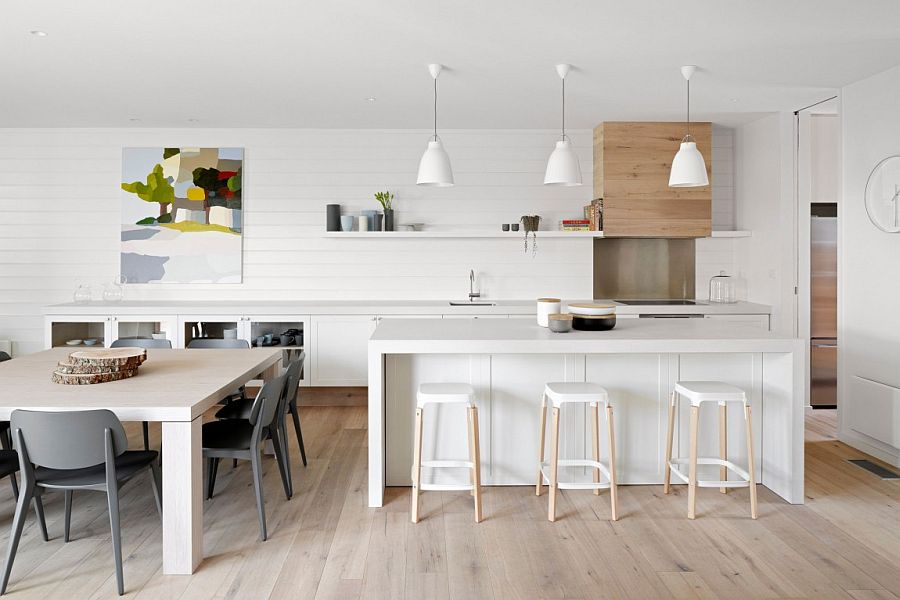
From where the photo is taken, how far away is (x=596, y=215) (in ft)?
19.5

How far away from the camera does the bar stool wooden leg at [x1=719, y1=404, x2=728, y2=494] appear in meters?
3.45

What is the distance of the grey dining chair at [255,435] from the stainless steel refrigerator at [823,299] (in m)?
4.47

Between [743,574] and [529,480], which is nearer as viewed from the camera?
[743,574]

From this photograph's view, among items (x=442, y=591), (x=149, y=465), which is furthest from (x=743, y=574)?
(x=149, y=465)

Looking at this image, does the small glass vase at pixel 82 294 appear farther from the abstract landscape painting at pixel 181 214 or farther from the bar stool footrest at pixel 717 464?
the bar stool footrest at pixel 717 464

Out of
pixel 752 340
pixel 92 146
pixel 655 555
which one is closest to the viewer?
pixel 655 555

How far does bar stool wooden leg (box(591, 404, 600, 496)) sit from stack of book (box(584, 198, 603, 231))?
2629mm

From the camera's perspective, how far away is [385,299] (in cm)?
629

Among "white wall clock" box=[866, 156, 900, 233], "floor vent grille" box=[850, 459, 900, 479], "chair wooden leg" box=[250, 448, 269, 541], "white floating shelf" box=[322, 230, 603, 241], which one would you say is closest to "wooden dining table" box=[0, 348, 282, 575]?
"chair wooden leg" box=[250, 448, 269, 541]

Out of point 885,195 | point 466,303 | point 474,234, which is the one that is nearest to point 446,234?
point 474,234

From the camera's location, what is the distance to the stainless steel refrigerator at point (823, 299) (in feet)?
18.0

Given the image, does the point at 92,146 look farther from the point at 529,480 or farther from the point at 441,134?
the point at 529,480

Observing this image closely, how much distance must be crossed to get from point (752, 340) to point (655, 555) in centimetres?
125

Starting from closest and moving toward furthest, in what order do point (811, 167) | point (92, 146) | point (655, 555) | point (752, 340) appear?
point (655, 555) < point (752, 340) < point (811, 167) < point (92, 146)
